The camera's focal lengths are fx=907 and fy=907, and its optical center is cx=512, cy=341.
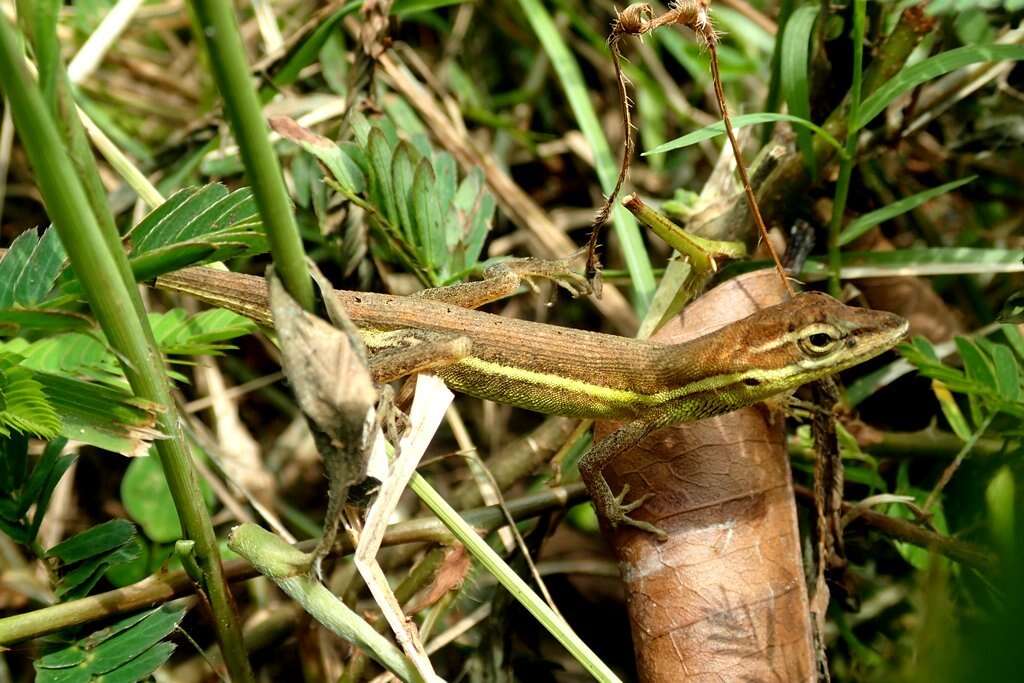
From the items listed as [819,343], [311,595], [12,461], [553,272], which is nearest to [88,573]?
[12,461]

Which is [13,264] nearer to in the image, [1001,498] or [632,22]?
[632,22]

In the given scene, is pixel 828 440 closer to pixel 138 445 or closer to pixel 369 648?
pixel 369 648

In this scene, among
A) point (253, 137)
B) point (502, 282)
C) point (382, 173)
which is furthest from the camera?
point (502, 282)

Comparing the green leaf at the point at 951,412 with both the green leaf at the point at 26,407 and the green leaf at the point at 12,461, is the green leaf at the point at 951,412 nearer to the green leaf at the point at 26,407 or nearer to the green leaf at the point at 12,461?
the green leaf at the point at 26,407

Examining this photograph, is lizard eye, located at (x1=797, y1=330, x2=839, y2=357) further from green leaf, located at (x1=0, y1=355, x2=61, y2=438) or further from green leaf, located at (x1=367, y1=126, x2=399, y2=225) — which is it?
green leaf, located at (x1=0, y1=355, x2=61, y2=438)

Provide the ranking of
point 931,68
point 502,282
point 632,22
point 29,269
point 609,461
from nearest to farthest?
point 29,269 → point 632,22 → point 609,461 → point 931,68 → point 502,282

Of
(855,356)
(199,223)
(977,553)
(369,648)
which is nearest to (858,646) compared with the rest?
(977,553)

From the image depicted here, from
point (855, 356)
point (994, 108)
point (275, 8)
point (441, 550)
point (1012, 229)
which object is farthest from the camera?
point (275, 8)
